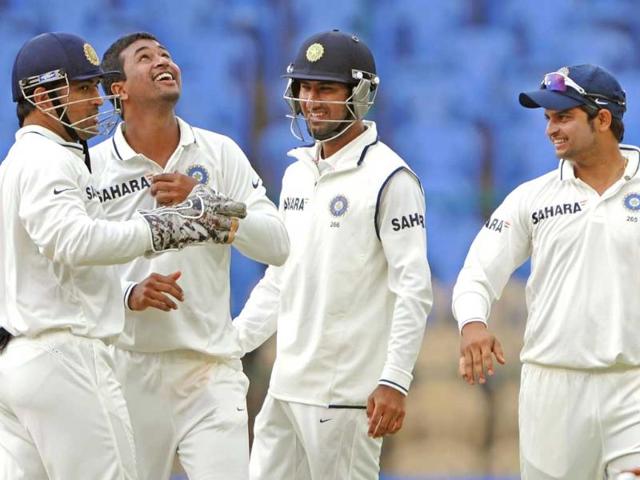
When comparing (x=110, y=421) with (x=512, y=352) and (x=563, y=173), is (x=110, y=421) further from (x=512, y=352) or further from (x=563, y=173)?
(x=512, y=352)

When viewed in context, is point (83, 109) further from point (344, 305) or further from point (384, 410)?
point (384, 410)

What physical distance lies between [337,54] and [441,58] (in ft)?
8.09

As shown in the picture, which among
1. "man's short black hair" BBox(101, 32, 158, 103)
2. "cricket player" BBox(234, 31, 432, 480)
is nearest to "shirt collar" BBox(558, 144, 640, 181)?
"cricket player" BBox(234, 31, 432, 480)

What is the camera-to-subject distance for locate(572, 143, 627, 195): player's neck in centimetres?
594

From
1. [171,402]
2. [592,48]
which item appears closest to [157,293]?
[171,402]

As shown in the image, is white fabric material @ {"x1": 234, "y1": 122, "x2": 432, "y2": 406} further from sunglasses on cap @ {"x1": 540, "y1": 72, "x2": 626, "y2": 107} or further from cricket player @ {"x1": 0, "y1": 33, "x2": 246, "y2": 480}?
cricket player @ {"x1": 0, "y1": 33, "x2": 246, "y2": 480}

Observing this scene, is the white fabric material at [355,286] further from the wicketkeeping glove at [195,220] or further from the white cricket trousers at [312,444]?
the wicketkeeping glove at [195,220]

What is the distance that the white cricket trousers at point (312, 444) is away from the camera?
229 inches

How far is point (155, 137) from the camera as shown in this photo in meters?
5.87

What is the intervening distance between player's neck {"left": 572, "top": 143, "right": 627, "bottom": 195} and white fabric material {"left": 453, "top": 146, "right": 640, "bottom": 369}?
0.03m

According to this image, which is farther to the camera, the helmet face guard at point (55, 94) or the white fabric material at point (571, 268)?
the white fabric material at point (571, 268)

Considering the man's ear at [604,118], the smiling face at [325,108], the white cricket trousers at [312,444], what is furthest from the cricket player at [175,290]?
the man's ear at [604,118]

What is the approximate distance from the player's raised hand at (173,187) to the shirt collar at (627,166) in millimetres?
1432

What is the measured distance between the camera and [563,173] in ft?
19.7
